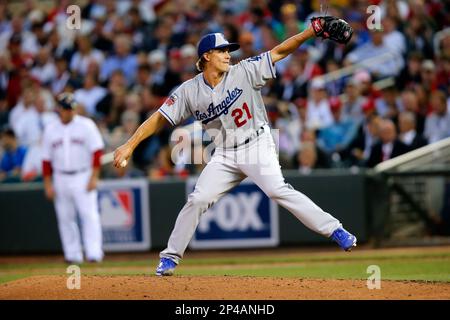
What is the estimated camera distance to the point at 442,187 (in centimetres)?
1238

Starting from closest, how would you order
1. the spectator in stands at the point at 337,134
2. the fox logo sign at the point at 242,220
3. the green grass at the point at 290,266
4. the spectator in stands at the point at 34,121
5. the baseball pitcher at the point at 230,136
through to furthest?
the baseball pitcher at the point at 230,136, the green grass at the point at 290,266, the fox logo sign at the point at 242,220, the spectator in stands at the point at 337,134, the spectator in stands at the point at 34,121

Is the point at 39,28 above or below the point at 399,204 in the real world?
above

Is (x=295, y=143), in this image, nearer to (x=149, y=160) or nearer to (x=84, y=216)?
(x=149, y=160)

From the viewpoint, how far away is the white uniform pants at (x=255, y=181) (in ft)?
24.8

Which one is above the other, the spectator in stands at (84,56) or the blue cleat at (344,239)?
the spectator in stands at (84,56)

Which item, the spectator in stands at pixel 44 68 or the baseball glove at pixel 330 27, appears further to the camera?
the spectator in stands at pixel 44 68

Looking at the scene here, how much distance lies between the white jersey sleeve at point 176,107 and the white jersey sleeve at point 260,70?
600 mm

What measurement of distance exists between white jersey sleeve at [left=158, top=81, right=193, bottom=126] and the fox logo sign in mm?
5286

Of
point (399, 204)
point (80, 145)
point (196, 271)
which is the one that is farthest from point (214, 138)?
point (399, 204)

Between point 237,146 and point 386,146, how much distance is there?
5778 millimetres

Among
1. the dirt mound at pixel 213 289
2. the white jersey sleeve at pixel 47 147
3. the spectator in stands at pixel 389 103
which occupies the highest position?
the spectator in stands at pixel 389 103

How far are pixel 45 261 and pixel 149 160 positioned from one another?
8.31ft

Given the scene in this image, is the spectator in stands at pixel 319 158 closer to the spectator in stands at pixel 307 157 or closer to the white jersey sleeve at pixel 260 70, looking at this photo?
the spectator in stands at pixel 307 157

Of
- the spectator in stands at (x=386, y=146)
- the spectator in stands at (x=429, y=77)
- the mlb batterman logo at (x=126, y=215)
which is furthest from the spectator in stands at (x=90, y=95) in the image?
the spectator in stands at (x=429, y=77)
